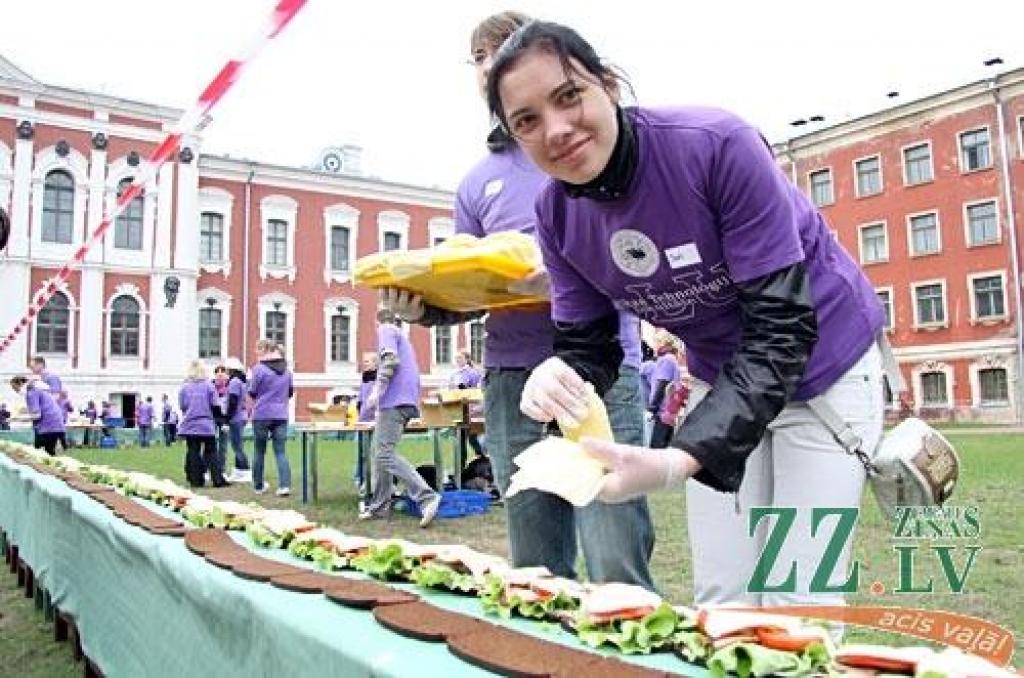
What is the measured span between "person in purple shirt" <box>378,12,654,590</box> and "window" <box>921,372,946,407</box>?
2854 centimetres

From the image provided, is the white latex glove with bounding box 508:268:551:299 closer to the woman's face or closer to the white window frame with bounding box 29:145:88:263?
the woman's face

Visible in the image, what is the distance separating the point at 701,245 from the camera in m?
1.38

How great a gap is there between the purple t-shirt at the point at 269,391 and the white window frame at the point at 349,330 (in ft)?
76.6

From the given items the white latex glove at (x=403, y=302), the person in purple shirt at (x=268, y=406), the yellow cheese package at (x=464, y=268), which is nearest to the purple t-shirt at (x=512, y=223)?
the yellow cheese package at (x=464, y=268)

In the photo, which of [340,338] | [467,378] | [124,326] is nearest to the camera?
[467,378]

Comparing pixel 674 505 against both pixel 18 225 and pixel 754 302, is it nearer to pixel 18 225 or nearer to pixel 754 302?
pixel 754 302

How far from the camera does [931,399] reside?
91.7 feet

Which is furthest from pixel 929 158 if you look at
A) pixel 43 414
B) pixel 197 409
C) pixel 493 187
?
pixel 493 187

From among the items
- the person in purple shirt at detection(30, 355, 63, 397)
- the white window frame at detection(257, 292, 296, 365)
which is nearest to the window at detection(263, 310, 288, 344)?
the white window frame at detection(257, 292, 296, 365)

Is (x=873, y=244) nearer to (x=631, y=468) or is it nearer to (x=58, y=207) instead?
(x=58, y=207)

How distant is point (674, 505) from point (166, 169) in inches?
1033

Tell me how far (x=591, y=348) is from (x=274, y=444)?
26.8ft

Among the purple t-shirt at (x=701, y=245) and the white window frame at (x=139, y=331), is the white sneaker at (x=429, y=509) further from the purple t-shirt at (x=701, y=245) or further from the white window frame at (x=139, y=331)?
the white window frame at (x=139, y=331)

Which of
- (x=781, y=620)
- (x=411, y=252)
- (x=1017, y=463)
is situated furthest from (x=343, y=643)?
(x=1017, y=463)
